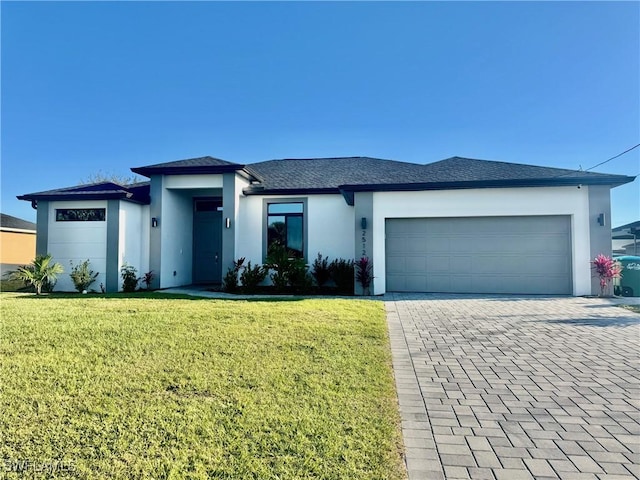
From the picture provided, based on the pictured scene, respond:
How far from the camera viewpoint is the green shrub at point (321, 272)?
12.2m

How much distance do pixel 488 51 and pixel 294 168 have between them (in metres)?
8.69

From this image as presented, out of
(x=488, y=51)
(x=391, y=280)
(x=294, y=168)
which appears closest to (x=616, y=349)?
(x=391, y=280)

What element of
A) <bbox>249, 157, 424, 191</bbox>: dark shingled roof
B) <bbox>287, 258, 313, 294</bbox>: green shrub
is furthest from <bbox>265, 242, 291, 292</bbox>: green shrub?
<bbox>249, 157, 424, 191</bbox>: dark shingled roof

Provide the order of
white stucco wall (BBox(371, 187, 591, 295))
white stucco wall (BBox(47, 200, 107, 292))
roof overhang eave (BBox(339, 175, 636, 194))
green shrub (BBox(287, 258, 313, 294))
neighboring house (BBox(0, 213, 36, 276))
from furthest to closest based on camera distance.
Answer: neighboring house (BBox(0, 213, 36, 276)), white stucco wall (BBox(47, 200, 107, 292)), green shrub (BBox(287, 258, 313, 294)), white stucco wall (BBox(371, 187, 591, 295)), roof overhang eave (BBox(339, 175, 636, 194))

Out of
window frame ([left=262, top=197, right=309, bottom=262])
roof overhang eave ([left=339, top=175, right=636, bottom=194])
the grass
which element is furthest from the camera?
window frame ([left=262, top=197, right=309, bottom=262])

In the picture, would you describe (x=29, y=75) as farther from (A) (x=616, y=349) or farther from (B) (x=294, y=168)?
(A) (x=616, y=349)

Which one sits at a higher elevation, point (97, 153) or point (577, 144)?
point (97, 153)

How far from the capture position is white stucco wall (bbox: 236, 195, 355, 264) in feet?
41.4

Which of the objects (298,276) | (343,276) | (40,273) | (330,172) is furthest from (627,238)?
(40,273)

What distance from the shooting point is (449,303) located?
9.02 meters

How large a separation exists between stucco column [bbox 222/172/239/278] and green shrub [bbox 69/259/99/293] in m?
4.49

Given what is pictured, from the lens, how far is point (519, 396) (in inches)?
138

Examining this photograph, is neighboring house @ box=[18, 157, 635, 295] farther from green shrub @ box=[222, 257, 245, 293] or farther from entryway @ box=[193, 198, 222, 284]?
green shrub @ box=[222, 257, 245, 293]

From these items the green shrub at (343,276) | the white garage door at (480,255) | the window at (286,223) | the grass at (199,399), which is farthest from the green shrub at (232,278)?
the grass at (199,399)
